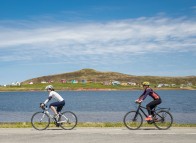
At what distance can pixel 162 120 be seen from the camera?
19844 millimetres

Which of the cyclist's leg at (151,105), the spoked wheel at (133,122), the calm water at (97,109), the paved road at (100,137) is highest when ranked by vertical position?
the cyclist's leg at (151,105)

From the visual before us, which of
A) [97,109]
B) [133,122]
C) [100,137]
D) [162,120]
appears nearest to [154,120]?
[162,120]

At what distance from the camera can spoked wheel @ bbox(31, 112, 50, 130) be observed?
65.8 feet

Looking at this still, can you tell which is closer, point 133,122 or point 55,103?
point 133,122

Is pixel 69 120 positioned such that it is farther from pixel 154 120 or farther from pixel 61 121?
pixel 154 120

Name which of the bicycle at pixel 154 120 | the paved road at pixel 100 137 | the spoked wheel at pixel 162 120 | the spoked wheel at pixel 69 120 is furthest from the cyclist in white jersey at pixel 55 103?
the spoked wheel at pixel 162 120

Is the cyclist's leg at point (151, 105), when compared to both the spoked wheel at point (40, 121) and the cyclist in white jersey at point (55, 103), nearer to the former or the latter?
the cyclist in white jersey at point (55, 103)

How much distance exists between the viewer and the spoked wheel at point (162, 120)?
65.1 feet

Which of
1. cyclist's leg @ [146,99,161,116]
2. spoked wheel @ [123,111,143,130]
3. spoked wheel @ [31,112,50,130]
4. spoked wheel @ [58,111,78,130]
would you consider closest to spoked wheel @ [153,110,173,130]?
cyclist's leg @ [146,99,161,116]

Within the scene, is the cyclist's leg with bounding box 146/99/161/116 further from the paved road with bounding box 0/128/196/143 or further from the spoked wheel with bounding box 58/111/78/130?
the spoked wheel with bounding box 58/111/78/130

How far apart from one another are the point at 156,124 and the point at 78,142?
6.26 metres

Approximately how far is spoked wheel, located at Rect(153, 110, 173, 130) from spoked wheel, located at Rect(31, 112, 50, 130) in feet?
19.0

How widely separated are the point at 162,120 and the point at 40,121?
6.56m

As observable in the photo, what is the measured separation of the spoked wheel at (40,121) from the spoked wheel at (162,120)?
228 inches
